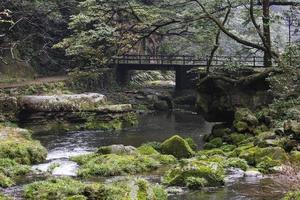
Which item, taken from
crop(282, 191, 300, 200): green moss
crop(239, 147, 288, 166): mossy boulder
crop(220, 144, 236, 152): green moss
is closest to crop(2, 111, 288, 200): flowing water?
crop(239, 147, 288, 166): mossy boulder

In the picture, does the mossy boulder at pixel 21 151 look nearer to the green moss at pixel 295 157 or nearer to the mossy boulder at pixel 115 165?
the mossy boulder at pixel 115 165

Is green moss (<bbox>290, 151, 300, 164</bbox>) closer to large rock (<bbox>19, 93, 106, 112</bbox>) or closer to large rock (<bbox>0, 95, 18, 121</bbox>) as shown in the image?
large rock (<bbox>19, 93, 106, 112</bbox>)

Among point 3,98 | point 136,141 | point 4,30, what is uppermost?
point 4,30

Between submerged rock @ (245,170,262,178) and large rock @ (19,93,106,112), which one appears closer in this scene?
submerged rock @ (245,170,262,178)

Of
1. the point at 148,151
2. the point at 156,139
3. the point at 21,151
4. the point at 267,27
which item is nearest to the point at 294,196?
the point at 148,151

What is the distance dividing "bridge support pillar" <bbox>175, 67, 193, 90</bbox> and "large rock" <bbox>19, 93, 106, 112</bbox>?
21.4 metres

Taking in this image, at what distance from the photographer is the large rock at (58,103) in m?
31.7

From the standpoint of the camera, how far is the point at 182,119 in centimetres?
3944

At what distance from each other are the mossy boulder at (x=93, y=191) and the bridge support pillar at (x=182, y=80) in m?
39.0

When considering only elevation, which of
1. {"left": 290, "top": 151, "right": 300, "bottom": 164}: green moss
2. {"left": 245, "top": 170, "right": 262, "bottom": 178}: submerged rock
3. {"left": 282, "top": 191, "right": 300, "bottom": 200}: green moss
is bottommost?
{"left": 245, "top": 170, "right": 262, "bottom": 178}: submerged rock

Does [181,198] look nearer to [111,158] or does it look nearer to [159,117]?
[111,158]

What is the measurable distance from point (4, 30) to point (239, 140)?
25.4m

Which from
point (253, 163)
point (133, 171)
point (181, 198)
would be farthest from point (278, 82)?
point (181, 198)

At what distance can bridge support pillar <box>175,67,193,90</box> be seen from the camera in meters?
→ 54.0
